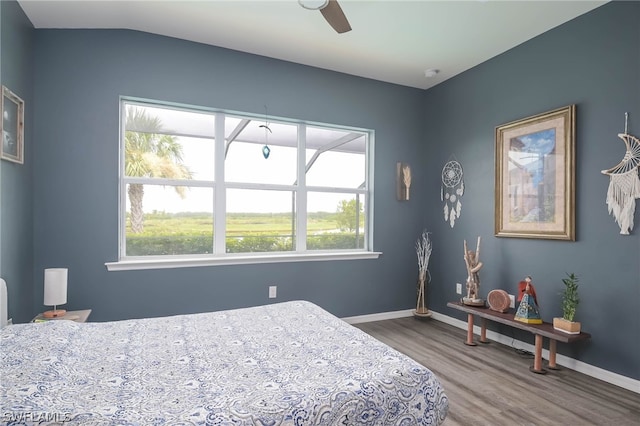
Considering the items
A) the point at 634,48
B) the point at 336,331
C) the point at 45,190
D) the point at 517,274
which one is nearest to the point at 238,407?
the point at 336,331

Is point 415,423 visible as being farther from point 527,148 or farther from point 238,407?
point 527,148

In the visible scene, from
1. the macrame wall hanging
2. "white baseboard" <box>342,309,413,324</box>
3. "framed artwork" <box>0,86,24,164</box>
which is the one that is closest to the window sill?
"white baseboard" <box>342,309,413,324</box>

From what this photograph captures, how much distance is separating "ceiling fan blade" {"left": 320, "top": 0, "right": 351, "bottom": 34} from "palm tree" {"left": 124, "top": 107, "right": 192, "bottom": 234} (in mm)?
1906

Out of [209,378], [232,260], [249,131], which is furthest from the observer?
[249,131]

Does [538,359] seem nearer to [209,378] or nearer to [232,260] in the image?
[209,378]

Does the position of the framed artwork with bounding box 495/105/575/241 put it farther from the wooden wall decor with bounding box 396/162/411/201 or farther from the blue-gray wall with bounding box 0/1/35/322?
the blue-gray wall with bounding box 0/1/35/322

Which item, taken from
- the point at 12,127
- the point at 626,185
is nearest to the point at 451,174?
the point at 626,185

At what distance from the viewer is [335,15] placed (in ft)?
7.18

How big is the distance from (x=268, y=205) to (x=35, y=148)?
6.69 ft

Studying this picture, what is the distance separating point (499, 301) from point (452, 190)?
139 centimetres

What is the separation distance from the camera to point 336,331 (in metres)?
1.96

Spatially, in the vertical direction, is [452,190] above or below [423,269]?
above

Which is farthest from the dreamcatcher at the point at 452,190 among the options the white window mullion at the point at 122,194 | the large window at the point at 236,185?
the white window mullion at the point at 122,194

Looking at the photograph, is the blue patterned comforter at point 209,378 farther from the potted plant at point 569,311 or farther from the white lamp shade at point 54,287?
the potted plant at point 569,311
